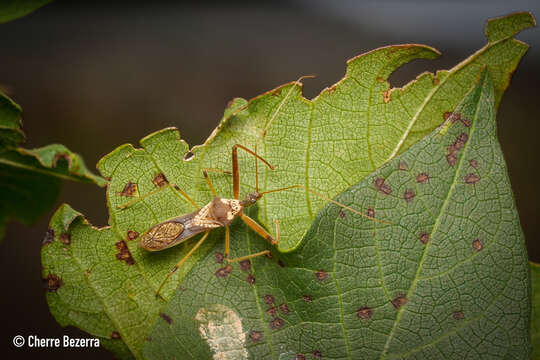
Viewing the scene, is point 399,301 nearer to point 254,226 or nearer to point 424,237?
point 424,237

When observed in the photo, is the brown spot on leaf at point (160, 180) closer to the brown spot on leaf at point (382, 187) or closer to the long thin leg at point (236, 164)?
the long thin leg at point (236, 164)

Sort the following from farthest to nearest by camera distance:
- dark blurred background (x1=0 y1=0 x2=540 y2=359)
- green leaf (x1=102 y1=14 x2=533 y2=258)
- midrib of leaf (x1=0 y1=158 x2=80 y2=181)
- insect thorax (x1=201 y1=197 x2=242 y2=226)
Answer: dark blurred background (x1=0 y1=0 x2=540 y2=359) < insect thorax (x1=201 y1=197 x2=242 y2=226) < green leaf (x1=102 y1=14 x2=533 y2=258) < midrib of leaf (x1=0 y1=158 x2=80 y2=181)

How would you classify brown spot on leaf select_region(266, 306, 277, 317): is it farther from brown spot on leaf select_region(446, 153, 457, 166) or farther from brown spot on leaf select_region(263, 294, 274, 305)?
brown spot on leaf select_region(446, 153, 457, 166)

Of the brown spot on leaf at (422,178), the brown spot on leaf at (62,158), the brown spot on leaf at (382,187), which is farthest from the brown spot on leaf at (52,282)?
the brown spot on leaf at (422,178)

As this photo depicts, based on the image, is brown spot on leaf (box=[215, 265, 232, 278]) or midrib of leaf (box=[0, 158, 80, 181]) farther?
brown spot on leaf (box=[215, 265, 232, 278])

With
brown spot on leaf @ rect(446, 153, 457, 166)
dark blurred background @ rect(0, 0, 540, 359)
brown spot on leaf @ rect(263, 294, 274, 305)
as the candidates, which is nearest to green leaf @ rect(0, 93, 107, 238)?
brown spot on leaf @ rect(263, 294, 274, 305)

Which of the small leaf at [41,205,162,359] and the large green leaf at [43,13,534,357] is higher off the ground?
the large green leaf at [43,13,534,357]
